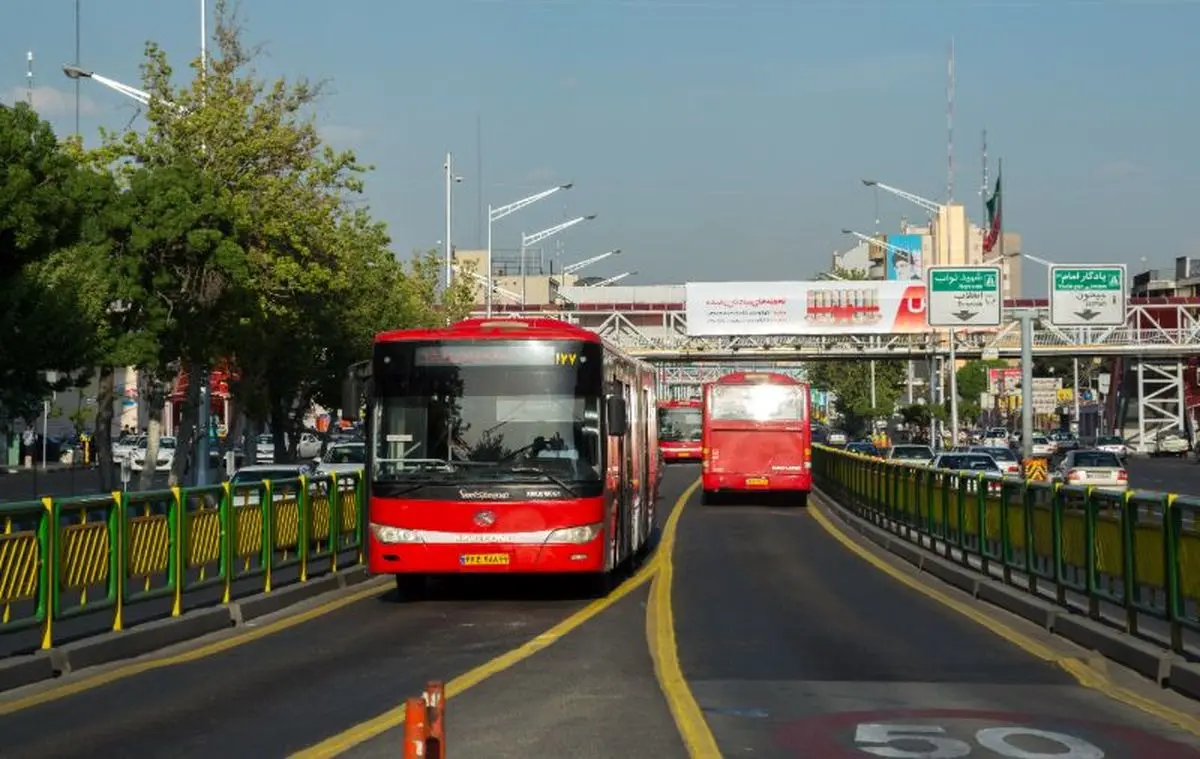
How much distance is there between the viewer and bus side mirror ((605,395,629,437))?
19.7m

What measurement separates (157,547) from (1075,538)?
29.2ft

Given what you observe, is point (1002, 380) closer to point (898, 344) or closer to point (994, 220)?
point (898, 344)

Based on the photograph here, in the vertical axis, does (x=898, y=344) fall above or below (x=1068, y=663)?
above

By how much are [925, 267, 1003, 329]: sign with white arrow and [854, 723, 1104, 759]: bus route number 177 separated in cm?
4058

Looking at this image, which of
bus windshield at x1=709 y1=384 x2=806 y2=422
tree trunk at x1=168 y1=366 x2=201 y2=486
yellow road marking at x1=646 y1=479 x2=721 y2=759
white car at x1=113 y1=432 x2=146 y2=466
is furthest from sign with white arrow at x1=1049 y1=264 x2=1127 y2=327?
white car at x1=113 y1=432 x2=146 y2=466

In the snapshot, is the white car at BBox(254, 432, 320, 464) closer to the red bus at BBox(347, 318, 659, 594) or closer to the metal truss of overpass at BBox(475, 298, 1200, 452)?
the metal truss of overpass at BBox(475, 298, 1200, 452)

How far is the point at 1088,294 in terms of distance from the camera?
4712 cm

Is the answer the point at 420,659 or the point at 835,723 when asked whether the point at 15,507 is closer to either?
the point at 420,659

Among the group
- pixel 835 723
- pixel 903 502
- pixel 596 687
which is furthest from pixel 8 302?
pixel 835 723

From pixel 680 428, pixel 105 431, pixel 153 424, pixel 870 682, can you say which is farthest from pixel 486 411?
pixel 680 428

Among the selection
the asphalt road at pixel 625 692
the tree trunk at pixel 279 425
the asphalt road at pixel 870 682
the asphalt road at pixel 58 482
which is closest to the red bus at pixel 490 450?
the asphalt road at pixel 625 692

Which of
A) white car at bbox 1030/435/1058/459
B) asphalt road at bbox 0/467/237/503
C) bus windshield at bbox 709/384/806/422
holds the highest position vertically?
bus windshield at bbox 709/384/806/422

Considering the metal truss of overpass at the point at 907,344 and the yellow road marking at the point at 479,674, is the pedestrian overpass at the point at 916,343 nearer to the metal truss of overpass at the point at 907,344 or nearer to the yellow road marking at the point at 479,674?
the metal truss of overpass at the point at 907,344

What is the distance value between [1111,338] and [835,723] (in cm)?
8485
